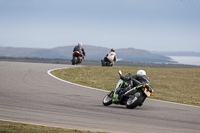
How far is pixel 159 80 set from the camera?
23203 mm

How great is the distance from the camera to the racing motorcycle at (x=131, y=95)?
12.0m

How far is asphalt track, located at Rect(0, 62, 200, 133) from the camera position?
9.05 m

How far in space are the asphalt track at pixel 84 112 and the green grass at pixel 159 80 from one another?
148 inches

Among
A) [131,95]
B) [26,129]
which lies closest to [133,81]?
[131,95]

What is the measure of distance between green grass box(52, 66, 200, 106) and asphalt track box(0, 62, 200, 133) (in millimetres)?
3754

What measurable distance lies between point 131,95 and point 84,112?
6.95 ft

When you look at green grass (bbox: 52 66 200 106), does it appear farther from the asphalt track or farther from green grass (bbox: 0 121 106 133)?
green grass (bbox: 0 121 106 133)

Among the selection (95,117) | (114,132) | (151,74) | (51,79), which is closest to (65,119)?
(95,117)

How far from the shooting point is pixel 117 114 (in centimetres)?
1088

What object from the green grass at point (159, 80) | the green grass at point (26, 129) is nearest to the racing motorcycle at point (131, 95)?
the green grass at point (26, 129)

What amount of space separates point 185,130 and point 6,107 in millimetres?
4865

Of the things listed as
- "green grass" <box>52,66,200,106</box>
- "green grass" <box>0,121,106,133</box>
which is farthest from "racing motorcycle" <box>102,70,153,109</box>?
"green grass" <box>52,66,200,106</box>

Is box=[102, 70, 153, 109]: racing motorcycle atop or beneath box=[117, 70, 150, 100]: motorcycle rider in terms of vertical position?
beneath

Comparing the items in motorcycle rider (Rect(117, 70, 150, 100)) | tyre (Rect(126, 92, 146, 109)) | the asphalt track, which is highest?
motorcycle rider (Rect(117, 70, 150, 100))
